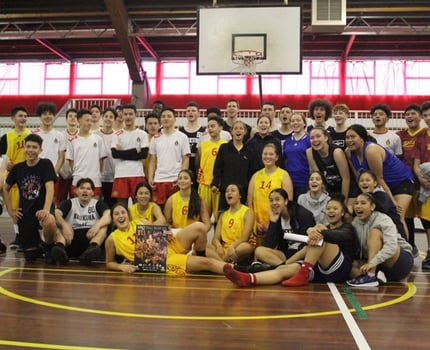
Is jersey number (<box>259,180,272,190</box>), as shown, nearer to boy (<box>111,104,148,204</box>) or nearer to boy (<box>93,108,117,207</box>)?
boy (<box>111,104,148,204</box>)

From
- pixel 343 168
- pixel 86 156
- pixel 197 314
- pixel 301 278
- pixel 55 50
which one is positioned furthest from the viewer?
pixel 55 50

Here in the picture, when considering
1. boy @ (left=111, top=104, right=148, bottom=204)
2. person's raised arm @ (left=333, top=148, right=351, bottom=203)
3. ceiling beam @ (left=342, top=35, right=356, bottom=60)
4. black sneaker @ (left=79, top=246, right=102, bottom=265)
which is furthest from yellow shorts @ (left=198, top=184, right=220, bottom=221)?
ceiling beam @ (left=342, top=35, right=356, bottom=60)

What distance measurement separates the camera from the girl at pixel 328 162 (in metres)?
4.58

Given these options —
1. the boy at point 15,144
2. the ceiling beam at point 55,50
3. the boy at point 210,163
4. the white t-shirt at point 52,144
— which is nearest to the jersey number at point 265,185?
the boy at point 210,163

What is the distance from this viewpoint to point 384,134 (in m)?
5.39

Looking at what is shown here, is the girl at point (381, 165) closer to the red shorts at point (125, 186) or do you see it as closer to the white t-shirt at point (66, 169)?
the red shorts at point (125, 186)

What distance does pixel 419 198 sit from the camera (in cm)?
511

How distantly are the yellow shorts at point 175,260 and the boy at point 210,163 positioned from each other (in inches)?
36.5

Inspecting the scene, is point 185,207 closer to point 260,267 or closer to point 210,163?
point 210,163

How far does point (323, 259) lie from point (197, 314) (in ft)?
4.92

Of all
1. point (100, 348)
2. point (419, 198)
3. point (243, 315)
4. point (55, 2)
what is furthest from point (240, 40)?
point (55, 2)

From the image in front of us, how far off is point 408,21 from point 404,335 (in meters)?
13.9

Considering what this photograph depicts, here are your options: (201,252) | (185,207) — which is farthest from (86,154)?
(201,252)

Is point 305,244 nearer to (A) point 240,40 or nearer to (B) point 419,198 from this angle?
(B) point 419,198
